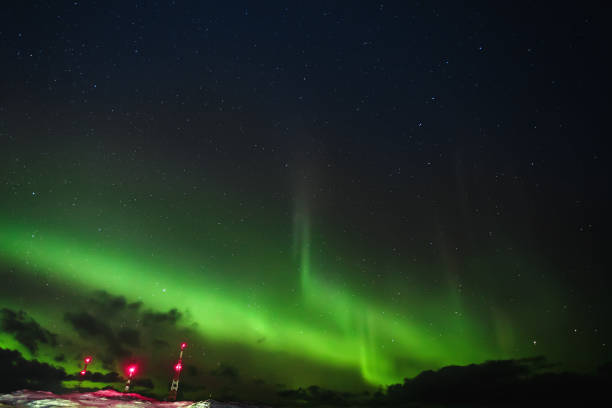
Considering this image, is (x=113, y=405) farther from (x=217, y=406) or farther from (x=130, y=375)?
(x=130, y=375)

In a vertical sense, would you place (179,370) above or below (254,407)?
above

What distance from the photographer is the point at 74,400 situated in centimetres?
3362

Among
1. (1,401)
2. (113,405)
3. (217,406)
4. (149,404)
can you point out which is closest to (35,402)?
(1,401)

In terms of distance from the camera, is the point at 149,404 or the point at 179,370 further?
the point at 179,370

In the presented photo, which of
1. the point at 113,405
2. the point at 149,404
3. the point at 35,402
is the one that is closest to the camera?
the point at 35,402

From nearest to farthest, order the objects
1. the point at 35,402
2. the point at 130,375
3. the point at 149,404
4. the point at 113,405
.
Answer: the point at 35,402 < the point at 113,405 < the point at 149,404 < the point at 130,375

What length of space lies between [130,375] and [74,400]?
5119 centimetres

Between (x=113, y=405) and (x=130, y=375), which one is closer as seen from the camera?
(x=113, y=405)

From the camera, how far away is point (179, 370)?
79.0 meters

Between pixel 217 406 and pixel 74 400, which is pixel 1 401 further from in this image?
pixel 217 406

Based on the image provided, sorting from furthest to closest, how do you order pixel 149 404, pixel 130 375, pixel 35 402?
pixel 130 375 < pixel 149 404 < pixel 35 402

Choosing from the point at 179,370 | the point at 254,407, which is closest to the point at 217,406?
the point at 254,407

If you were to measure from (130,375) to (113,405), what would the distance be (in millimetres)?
53606

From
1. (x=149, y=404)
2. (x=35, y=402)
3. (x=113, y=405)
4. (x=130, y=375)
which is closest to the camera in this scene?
(x=35, y=402)
